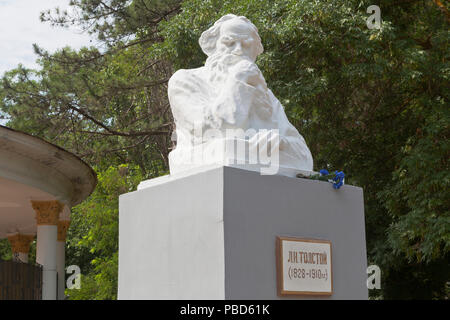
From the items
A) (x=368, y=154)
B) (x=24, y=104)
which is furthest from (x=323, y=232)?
(x=24, y=104)

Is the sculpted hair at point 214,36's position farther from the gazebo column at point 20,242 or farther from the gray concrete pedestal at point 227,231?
the gazebo column at point 20,242

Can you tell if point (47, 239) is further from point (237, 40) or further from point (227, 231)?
point (227, 231)

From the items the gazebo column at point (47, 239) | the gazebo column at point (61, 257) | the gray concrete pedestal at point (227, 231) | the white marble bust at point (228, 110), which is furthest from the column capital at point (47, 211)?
the white marble bust at point (228, 110)

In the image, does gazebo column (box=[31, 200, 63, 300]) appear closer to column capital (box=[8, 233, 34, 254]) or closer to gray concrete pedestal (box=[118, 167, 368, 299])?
column capital (box=[8, 233, 34, 254])

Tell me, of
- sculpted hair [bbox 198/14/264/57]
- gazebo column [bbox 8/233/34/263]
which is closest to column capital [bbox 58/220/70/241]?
gazebo column [bbox 8/233/34/263]

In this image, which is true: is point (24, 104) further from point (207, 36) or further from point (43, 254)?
point (207, 36)

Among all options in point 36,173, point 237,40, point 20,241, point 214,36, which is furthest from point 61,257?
point 237,40

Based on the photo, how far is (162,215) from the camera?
5.10 metres

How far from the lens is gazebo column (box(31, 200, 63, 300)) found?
1155 cm

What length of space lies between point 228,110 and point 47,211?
24.3 ft

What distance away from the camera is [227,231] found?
14.9 ft

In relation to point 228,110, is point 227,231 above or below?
below

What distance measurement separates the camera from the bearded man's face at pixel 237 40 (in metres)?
5.61

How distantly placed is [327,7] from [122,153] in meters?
8.81
